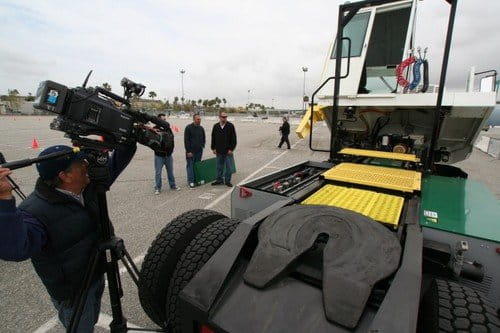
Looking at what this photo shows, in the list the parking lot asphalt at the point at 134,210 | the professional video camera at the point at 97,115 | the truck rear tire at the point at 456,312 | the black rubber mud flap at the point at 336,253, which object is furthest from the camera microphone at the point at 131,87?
the truck rear tire at the point at 456,312

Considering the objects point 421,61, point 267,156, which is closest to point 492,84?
point 421,61

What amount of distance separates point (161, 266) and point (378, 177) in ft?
7.79

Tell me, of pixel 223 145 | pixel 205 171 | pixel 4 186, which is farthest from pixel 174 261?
pixel 205 171

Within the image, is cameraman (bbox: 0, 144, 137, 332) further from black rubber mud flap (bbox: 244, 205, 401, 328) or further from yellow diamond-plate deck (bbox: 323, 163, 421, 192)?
yellow diamond-plate deck (bbox: 323, 163, 421, 192)

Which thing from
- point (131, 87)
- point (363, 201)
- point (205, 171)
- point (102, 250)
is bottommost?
point (205, 171)

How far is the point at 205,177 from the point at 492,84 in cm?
554

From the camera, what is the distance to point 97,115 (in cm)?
149

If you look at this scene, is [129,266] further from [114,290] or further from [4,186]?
[4,186]

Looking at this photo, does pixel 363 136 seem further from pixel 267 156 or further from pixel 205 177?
pixel 267 156

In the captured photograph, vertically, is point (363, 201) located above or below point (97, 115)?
below

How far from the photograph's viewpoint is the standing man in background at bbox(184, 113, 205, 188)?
6.50m

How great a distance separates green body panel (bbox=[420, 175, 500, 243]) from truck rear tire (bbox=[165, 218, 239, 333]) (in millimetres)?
1500

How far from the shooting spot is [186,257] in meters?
1.65

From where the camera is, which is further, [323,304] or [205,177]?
[205,177]
